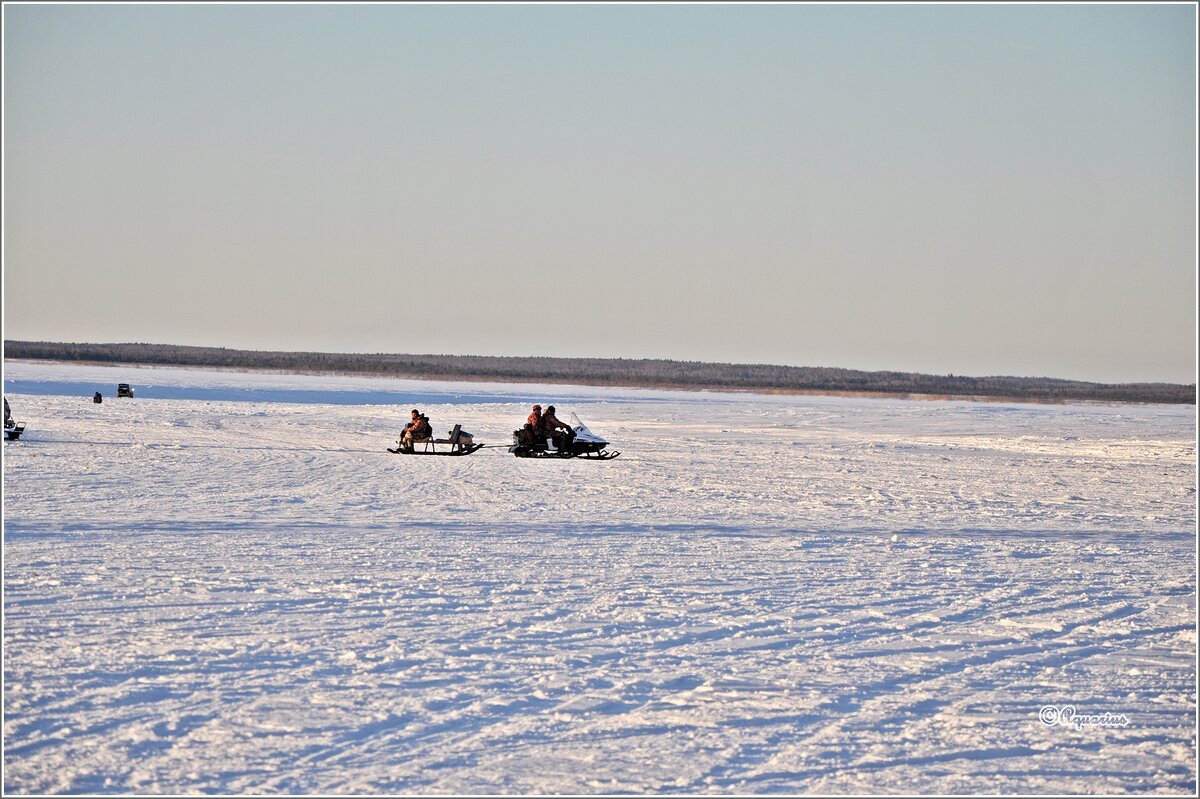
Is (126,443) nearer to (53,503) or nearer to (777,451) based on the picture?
(53,503)

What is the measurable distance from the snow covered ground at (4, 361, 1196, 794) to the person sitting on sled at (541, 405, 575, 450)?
15.9 ft

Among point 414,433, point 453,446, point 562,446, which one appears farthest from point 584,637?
point 453,446

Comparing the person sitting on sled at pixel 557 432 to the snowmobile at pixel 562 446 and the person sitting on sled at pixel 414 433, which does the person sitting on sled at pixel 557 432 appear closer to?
the snowmobile at pixel 562 446

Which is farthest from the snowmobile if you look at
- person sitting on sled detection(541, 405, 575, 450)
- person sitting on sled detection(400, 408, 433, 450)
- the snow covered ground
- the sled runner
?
the snow covered ground

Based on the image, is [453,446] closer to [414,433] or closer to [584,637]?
[414,433]

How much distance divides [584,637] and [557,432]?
1409 centimetres

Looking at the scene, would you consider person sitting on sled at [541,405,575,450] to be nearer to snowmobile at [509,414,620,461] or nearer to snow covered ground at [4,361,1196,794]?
snowmobile at [509,414,620,461]

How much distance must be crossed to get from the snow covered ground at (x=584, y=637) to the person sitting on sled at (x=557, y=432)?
486 cm

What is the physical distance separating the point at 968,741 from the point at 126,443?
1817 centimetres

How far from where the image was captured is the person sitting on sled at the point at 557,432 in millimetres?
21328

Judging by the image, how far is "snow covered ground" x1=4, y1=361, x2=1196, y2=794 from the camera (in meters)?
5.29

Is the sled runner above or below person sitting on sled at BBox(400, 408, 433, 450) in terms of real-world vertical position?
below

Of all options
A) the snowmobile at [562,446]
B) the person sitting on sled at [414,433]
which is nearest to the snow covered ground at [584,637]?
the snowmobile at [562,446]

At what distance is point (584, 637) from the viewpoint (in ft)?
24.1
